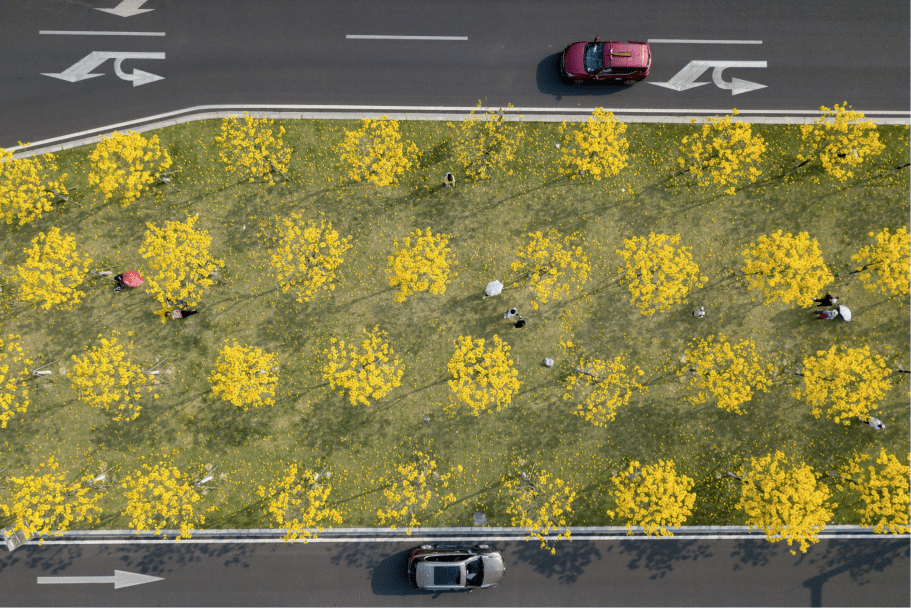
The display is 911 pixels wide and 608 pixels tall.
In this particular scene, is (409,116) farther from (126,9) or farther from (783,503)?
(783,503)

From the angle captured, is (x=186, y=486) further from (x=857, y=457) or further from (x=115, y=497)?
(x=857, y=457)

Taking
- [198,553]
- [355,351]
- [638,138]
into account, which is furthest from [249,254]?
[638,138]

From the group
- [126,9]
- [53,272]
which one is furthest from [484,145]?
[53,272]

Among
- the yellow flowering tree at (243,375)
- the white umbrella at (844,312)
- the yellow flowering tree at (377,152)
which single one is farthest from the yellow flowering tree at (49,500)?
the white umbrella at (844,312)

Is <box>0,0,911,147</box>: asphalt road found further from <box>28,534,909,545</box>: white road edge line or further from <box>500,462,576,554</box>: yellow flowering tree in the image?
<box>28,534,909,545</box>: white road edge line

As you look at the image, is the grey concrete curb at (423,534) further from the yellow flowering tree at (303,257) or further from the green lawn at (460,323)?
the yellow flowering tree at (303,257)

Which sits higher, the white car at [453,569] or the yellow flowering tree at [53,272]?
the yellow flowering tree at [53,272]
